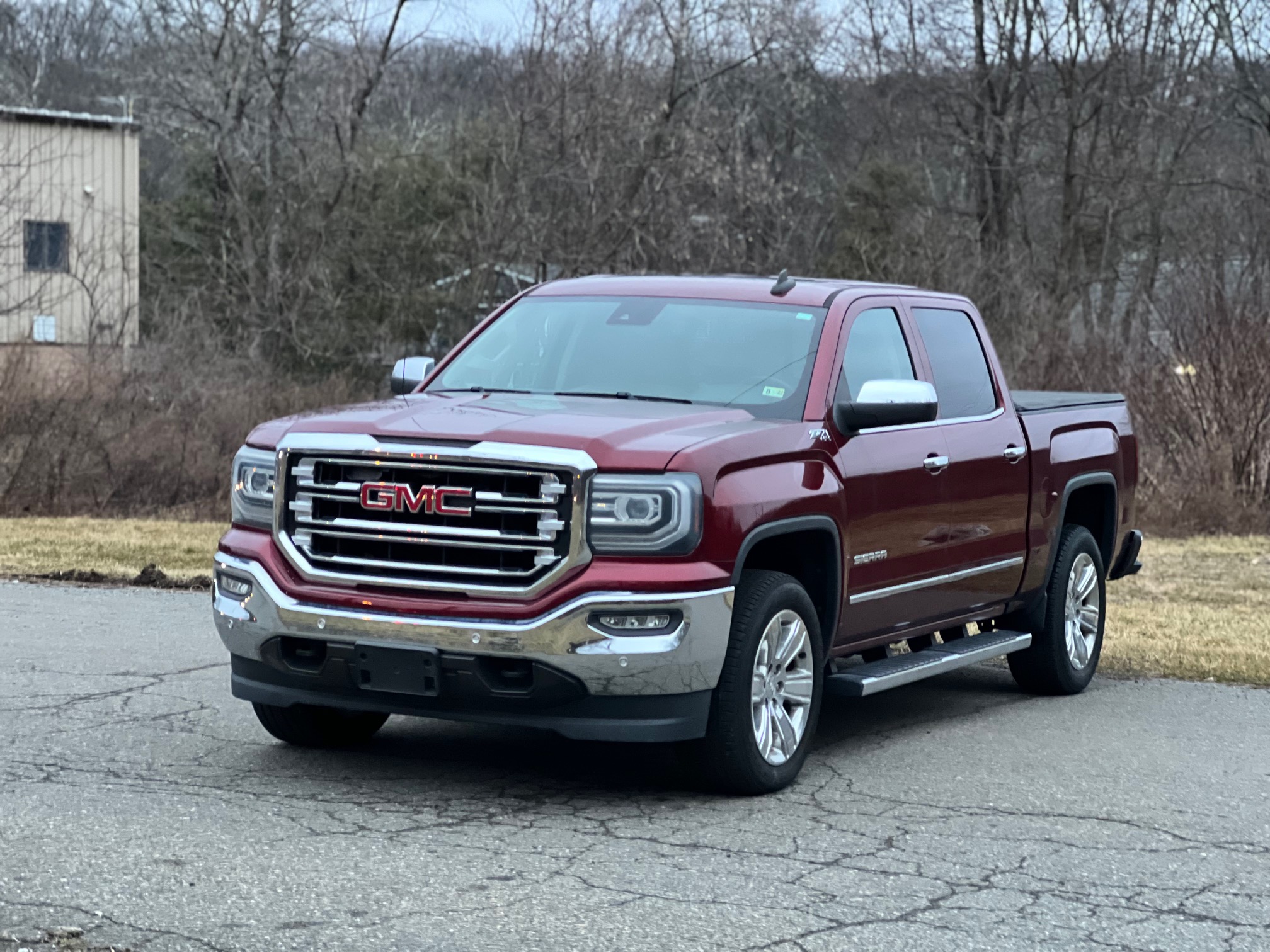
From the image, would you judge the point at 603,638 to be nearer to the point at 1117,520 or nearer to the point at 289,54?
the point at 1117,520

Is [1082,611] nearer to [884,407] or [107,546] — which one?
[884,407]

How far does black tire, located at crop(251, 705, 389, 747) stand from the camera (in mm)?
7176

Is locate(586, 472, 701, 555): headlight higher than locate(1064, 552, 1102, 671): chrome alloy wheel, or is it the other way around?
locate(586, 472, 701, 555): headlight

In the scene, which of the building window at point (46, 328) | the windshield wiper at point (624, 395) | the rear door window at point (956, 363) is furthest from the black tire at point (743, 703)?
the building window at point (46, 328)

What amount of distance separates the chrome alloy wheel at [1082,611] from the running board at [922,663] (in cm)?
45

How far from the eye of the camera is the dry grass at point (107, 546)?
44.7 feet

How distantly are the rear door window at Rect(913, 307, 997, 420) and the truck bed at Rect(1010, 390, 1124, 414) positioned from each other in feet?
1.15

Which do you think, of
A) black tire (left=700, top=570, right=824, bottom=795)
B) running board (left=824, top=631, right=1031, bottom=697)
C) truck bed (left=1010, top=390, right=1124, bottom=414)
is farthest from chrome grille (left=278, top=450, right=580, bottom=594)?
truck bed (left=1010, top=390, right=1124, bottom=414)

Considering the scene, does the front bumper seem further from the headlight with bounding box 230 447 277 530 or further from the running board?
the running board

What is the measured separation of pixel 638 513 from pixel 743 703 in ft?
2.74

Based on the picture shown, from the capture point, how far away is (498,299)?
32938 mm

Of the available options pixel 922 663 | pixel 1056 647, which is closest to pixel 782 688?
pixel 922 663

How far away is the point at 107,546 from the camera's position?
15078 millimetres

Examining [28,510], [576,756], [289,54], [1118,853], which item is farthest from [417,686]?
[289,54]
